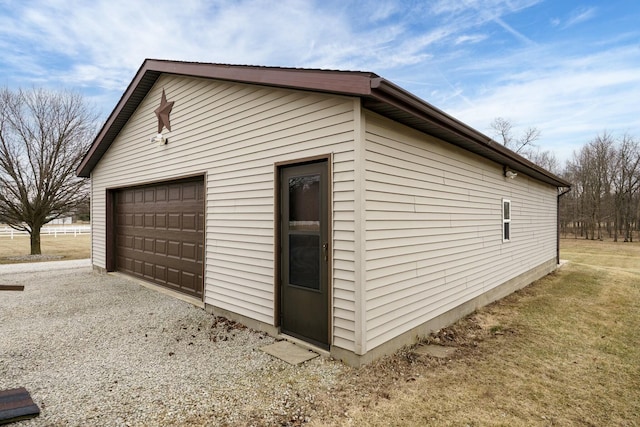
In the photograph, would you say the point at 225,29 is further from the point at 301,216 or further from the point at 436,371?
the point at 436,371

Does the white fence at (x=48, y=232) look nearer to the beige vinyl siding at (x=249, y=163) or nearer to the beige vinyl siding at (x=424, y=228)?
the beige vinyl siding at (x=249, y=163)

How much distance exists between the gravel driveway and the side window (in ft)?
17.7

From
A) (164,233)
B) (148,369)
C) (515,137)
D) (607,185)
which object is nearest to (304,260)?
(148,369)

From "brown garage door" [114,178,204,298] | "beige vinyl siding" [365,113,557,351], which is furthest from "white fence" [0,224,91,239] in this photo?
"beige vinyl siding" [365,113,557,351]

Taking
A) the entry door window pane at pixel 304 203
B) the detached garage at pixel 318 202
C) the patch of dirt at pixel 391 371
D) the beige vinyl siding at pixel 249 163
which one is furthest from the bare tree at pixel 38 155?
the patch of dirt at pixel 391 371

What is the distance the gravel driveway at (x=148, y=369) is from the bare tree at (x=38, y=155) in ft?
34.9

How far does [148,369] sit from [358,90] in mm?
3510

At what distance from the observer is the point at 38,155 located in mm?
14102

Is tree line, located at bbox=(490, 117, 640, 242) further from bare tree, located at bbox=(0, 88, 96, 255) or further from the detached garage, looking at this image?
bare tree, located at bbox=(0, 88, 96, 255)

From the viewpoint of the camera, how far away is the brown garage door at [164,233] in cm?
614

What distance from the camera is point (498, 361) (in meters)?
3.79

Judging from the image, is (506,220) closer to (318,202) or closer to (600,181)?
(318,202)

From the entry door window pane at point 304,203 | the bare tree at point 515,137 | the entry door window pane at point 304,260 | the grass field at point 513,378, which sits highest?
the bare tree at point 515,137

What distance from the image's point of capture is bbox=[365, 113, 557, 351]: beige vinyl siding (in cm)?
367
